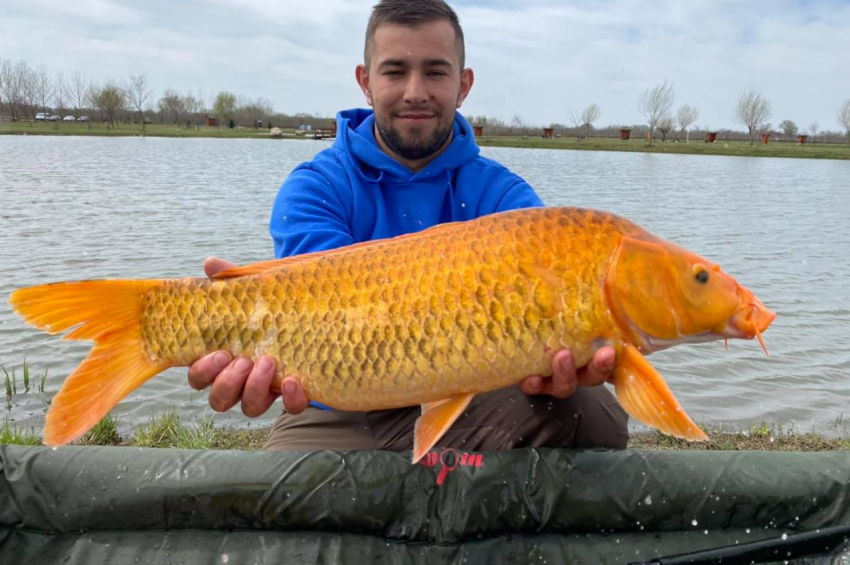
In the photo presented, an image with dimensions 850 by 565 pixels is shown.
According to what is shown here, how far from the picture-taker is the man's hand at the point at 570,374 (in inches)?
50.5

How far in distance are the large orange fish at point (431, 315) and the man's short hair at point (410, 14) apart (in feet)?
3.14

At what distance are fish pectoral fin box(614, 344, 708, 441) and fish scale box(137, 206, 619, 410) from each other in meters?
0.09

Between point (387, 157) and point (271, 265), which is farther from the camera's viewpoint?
point (387, 157)

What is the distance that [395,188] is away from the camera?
Result: 7.07 feet

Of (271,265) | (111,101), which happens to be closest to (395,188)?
(271,265)

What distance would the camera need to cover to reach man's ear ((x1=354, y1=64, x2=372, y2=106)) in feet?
7.34

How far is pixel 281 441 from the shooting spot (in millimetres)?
1779

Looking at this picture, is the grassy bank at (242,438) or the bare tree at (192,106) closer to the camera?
the grassy bank at (242,438)

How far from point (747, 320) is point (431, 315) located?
Result: 644mm

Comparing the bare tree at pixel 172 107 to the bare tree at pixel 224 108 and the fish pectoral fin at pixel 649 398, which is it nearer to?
the bare tree at pixel 224 108

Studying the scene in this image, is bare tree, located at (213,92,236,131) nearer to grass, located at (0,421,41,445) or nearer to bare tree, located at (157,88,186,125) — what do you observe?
bare tree, located at (157,88,186,125)

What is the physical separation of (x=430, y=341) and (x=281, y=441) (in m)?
0.74

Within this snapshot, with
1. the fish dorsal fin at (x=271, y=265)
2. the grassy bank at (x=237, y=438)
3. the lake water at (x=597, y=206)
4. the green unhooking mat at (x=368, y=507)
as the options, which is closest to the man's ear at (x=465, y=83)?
the fish dorsal fin at (x=271, y=265)

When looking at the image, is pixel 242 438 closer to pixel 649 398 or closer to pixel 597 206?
pixel 649 398
